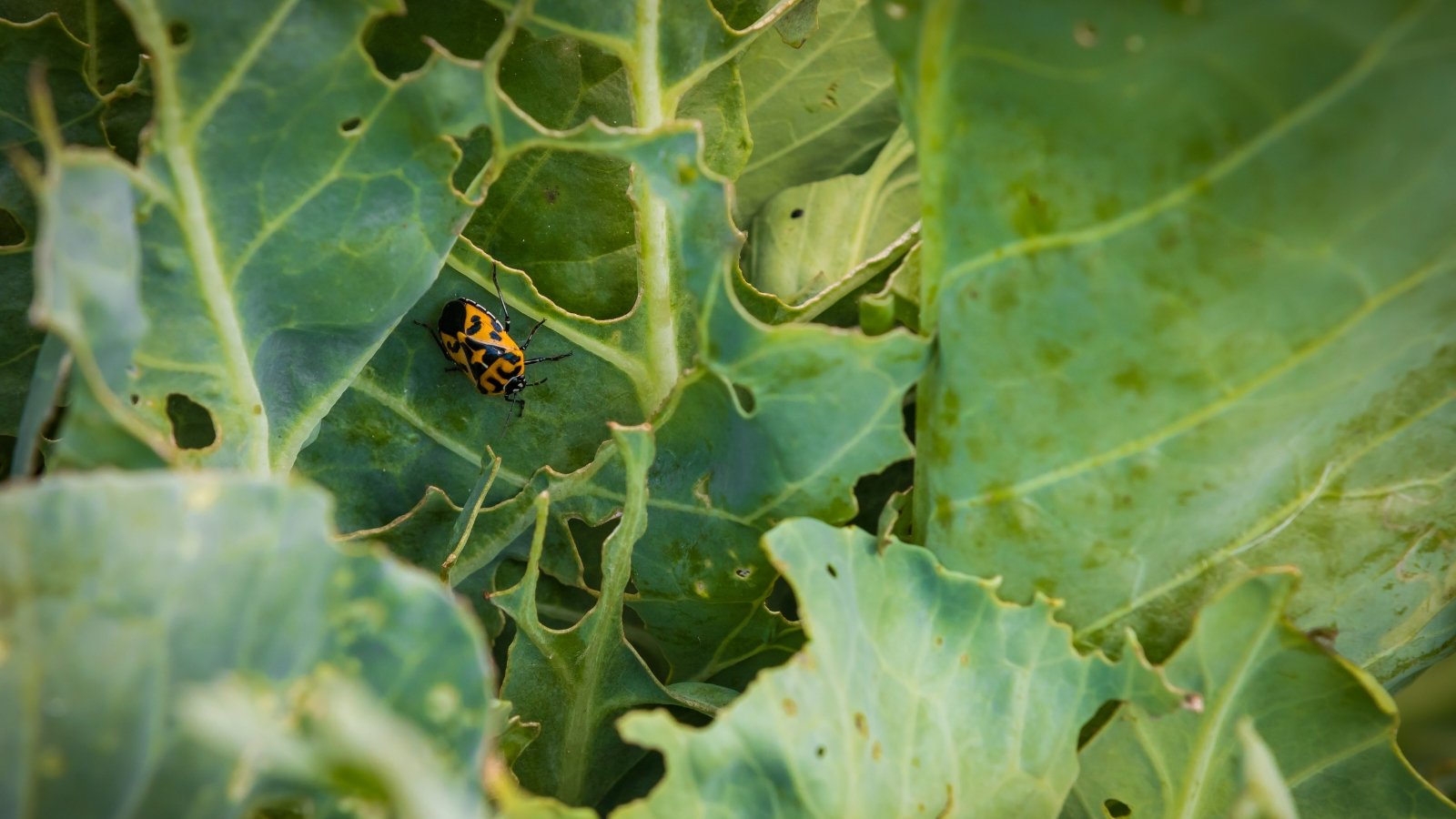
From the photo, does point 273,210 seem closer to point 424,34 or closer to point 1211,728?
point 424,34

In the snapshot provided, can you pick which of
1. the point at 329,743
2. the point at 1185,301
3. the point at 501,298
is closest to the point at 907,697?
the point at 1185,301

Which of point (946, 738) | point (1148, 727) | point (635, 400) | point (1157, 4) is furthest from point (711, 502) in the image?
point (1157, 4)

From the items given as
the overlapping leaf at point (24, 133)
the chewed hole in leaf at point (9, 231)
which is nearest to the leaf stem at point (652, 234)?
the overlapping leaf at point (24, 133)

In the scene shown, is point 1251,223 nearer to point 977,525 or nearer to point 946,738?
point 977,525

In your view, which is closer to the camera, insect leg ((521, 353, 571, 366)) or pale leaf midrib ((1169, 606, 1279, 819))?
pale leaf midrib ((1169, 606, 1279, 819))

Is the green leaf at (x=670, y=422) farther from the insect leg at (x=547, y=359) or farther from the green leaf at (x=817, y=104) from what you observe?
the green leaf at (x=817, y=104)

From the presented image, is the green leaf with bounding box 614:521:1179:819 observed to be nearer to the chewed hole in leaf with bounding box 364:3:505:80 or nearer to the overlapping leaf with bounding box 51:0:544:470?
the overlapping leaf with bounding box 51:0:544:470

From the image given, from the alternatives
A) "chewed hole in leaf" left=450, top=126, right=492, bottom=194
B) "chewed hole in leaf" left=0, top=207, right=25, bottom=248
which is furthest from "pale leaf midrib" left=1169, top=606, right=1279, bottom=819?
"chewed hole in leaf" left=0, top=207, right=25, bottom=248
